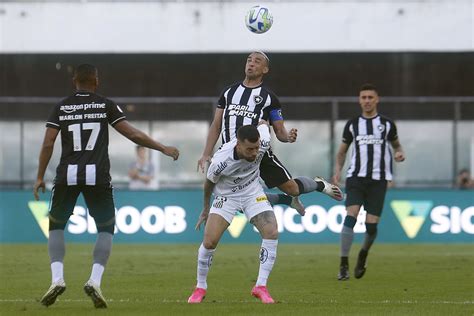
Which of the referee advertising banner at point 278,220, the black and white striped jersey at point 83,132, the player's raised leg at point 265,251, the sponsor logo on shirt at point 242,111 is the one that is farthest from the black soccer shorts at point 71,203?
the referee advertising banner at point 278,220

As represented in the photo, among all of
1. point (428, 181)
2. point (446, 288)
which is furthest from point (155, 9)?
point (446, 288)

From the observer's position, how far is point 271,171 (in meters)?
11.9

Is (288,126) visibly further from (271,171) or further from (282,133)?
(282,133)

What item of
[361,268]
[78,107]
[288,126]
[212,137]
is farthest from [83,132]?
[288,126]

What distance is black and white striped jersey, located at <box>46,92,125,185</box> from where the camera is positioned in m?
10.5

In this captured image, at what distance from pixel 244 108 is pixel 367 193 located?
3.75m

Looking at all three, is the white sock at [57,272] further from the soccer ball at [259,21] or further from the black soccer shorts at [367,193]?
the black soccer shorts at [367,193]

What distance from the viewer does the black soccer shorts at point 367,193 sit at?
14.8 metres

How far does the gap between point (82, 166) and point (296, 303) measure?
234cm

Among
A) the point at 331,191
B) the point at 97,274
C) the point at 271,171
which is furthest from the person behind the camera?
the point at 331,191

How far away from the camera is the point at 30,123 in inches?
1038

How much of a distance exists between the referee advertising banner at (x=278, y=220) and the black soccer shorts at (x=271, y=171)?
1020 cm

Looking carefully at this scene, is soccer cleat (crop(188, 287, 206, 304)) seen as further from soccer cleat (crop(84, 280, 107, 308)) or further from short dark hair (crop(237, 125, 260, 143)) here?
short dark hair (crop(237, 125, 260, 143))

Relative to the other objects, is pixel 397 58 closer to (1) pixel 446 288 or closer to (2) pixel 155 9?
(2) pixel 155 9
